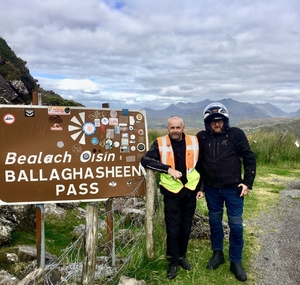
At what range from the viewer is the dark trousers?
369 cm

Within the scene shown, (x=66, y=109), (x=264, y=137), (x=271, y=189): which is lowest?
(x=271, y=189)

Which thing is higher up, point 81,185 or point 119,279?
point 81,185

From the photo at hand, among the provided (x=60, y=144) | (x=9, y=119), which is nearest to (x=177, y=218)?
(x=60, y=144)

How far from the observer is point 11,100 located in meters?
11.7

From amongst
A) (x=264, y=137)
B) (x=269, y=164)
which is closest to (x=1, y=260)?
(x=269, y=164)

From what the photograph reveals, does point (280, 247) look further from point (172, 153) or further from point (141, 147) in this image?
point (141, 147)

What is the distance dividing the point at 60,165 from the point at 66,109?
0.65 m

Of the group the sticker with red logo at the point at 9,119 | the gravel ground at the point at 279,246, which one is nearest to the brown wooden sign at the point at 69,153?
the sticker with red logo at the point at 9,119

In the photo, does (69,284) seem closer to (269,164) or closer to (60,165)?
(60,165)

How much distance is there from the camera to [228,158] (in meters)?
3.71

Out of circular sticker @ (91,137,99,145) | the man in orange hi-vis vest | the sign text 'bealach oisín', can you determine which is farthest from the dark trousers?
circular sticker @ (91,137,99,145)

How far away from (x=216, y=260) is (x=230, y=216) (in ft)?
2.24

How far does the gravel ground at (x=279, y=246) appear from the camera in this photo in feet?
12.8

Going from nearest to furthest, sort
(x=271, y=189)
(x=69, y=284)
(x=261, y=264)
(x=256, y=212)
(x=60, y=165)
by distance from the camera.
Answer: (x=69, y=284) < (x=60, y=165) < (x=261, y=264) < (x=256, y=212) < (x=271, y=189)
